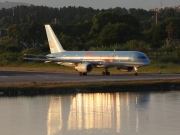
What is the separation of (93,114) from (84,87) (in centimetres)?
1360

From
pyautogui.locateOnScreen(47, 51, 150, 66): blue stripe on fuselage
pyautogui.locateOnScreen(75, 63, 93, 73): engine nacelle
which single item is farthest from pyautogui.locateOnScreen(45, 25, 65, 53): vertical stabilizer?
pyautogui.locateOnScreen(75, 63, 93, 73): engine nacelle

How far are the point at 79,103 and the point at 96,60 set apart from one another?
26.2 m

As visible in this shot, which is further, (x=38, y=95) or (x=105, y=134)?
(x=38, y=95)

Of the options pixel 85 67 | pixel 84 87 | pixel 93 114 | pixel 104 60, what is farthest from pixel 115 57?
pixel 93 114

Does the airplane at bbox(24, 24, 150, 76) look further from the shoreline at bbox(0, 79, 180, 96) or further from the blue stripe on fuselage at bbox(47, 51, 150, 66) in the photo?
the shoreline at bbox(0, 79, 180, 96)

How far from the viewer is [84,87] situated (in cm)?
5191

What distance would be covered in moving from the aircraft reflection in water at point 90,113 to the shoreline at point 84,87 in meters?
2.25

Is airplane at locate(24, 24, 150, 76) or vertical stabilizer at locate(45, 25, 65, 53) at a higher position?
vertical stabilizer at locate(45, 25, 65, 53)

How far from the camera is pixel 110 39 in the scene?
130375 millimetres

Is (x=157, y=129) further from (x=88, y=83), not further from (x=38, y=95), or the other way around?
(x=88, y=83)

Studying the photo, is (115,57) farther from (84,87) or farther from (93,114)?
(93,114)

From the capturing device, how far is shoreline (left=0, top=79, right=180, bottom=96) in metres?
50.4

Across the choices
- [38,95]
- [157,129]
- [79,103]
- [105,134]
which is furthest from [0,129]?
[38,95]

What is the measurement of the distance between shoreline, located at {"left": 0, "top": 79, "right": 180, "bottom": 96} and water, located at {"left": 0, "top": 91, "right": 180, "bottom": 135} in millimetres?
2102
